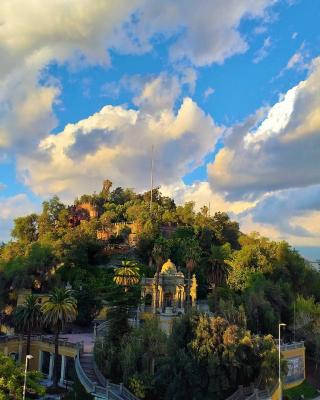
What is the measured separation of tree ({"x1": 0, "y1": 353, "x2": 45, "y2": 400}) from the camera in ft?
106

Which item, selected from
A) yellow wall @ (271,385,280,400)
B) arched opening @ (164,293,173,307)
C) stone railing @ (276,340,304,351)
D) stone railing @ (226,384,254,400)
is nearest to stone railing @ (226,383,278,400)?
stone railing @ (226,384,254,400)

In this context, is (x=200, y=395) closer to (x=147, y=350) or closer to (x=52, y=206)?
(x=147, y=350)

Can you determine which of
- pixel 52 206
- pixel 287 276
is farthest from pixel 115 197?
pixel 287 276

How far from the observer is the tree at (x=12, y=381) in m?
32.2

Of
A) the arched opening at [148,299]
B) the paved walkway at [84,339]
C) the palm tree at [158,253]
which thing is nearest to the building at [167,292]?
the arched opening at [148,299]

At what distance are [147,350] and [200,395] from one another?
6.68m

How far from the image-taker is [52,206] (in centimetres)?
10844

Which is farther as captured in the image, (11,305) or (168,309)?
(11,305)

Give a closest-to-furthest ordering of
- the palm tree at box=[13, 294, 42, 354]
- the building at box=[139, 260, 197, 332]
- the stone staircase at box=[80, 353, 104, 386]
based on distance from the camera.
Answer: the stone staircase at box=[80, 353, 104, 386]
the palm tree at box=[13, 294, 42, 354]
the building at box=[139, 260, 197, 332]

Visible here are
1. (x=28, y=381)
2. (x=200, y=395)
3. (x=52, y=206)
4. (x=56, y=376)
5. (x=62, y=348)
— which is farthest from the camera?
(x=52, y=206)

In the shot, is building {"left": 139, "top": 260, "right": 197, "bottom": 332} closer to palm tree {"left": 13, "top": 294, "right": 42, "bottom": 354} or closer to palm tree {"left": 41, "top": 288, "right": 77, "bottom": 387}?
palm tree {"left": 41, "top": 288, "right": 77, "bottom": 387}

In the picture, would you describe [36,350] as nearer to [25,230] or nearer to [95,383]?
[95,383]

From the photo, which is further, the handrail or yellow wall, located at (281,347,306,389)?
yellow wall, located at (281,347,306,389)

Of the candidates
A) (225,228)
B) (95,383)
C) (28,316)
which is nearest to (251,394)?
(95,383)
